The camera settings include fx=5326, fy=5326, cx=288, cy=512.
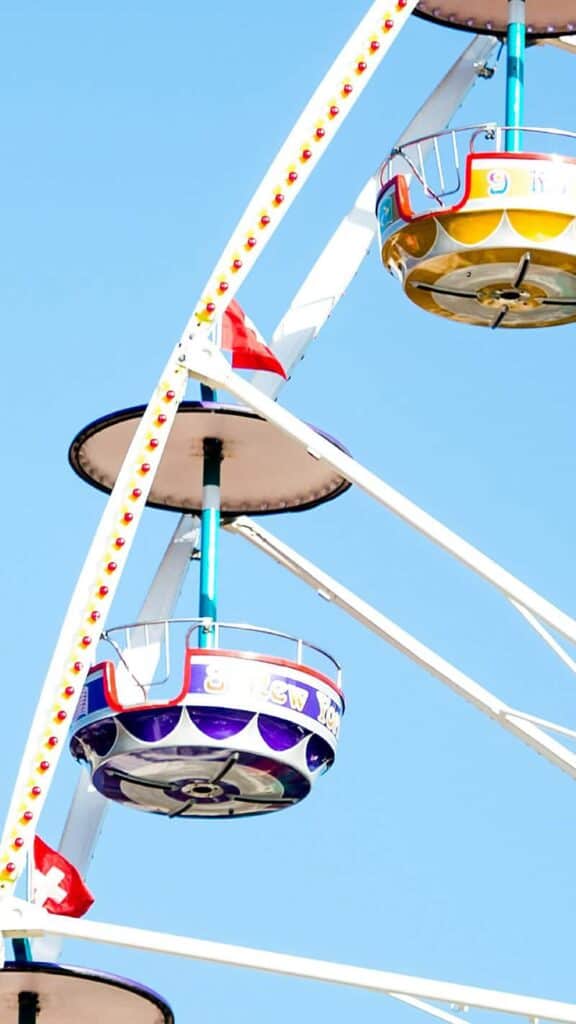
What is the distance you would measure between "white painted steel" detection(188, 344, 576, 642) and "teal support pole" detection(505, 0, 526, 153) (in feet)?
13.0

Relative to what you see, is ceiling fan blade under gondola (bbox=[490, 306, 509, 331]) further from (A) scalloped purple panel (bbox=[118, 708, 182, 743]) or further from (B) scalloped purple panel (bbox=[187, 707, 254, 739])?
(A) scalloped purple panel (bbox=[118, 708, 182, 743])

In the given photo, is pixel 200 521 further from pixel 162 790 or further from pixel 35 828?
pixel 35 828

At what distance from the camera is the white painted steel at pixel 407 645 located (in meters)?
52.2

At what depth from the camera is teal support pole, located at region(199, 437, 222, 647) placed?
53531 mm

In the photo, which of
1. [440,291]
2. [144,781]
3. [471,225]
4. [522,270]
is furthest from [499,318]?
[144,781]

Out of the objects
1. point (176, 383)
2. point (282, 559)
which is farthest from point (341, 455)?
point (282, 559)

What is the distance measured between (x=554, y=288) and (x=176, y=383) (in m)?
4.46

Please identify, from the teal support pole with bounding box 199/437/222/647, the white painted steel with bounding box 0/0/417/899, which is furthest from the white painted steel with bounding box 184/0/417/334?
the teal support pole with bounding box 199/437/222/647

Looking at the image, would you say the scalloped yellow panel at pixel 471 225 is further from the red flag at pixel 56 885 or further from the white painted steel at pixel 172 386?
the red flag at pixel 56 885

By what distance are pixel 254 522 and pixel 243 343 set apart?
4.28 meters

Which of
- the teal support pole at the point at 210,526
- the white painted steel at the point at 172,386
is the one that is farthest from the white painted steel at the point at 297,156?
the teal support pole at the point at 210,526

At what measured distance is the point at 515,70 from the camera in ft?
177

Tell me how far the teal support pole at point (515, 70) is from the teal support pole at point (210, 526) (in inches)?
171

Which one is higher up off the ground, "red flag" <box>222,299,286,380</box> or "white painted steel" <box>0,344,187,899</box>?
"red flag" <box>222,299,286,380</box>
